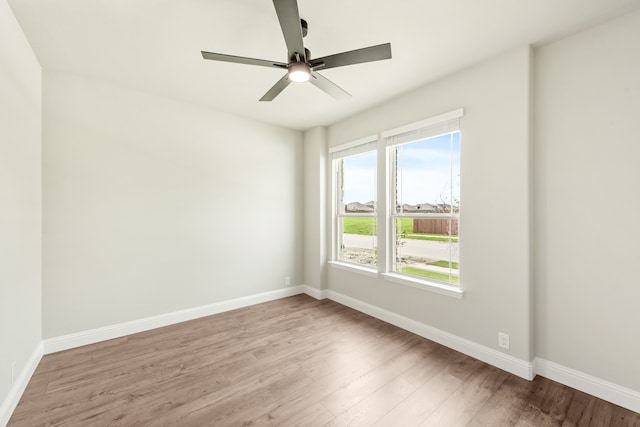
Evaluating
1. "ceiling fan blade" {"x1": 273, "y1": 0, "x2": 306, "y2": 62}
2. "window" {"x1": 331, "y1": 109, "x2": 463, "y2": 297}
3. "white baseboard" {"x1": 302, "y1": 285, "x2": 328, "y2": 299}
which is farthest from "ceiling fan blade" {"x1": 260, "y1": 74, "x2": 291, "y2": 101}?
"white baseboard" {"x1": 302, "y1": 285, "x2": 328, "y2": 299}

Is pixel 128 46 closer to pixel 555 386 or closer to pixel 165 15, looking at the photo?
pixel 165 15

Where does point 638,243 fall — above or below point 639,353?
above

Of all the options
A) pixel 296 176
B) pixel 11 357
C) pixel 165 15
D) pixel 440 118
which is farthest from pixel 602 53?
pixel 11 357

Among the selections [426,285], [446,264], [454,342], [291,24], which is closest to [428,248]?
[446,264]

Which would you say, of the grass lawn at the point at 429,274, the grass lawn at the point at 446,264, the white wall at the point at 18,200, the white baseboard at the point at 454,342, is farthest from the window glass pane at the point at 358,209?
the white wall at the point at 18,200

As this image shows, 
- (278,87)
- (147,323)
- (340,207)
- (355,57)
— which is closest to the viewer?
(355,57)

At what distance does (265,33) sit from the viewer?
7.09 feet

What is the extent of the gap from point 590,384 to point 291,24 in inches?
130

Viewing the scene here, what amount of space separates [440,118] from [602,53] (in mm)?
1204

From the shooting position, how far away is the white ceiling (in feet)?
6.19

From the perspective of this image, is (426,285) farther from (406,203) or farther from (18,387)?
(18,387)

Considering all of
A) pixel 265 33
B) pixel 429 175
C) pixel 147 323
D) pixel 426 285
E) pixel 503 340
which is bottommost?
pixel 147 323

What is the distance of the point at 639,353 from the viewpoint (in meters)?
1.90

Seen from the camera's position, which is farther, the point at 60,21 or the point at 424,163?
the point at 424,163
